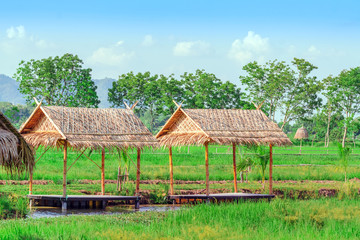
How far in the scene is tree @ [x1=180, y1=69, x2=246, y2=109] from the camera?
52.2m

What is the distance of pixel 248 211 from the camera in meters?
14.9

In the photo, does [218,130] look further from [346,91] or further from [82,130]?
[346,91]

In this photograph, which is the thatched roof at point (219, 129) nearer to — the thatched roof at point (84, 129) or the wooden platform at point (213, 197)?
the thatched roof at point (84, 129)

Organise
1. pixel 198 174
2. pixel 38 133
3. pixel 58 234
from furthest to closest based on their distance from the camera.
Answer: pixel 198 174 → pixel 38 133 → pixel 58 234

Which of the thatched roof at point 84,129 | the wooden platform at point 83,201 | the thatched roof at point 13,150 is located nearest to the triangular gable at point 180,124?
the thatched roof at point 84,129

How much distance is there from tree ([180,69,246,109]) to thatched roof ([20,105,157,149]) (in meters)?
32.5

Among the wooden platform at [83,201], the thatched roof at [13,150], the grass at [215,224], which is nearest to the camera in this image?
the thatched roof at [13,150]

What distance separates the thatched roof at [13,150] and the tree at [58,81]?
3797cm

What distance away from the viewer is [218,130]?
19.1 meters

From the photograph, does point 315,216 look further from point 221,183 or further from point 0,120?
point 221,183

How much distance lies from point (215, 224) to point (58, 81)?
39997mm

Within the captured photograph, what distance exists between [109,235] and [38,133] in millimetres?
7491

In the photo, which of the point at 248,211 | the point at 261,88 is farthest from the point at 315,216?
the point at 261,88

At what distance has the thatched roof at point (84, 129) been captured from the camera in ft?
57.0
